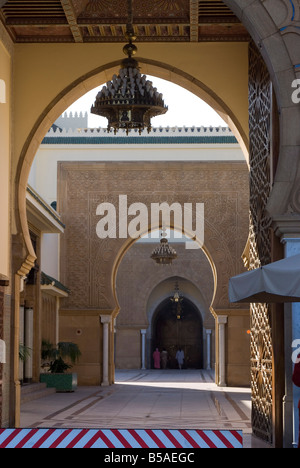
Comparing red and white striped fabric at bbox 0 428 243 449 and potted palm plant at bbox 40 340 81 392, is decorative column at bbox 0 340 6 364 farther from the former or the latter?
→ potted palm plant at bbox 40 340 81 392

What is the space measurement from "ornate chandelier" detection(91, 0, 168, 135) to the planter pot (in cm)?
1177

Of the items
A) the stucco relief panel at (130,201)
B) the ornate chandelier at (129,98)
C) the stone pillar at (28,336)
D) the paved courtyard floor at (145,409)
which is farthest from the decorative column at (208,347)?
the ornate chandelier at (129,98)

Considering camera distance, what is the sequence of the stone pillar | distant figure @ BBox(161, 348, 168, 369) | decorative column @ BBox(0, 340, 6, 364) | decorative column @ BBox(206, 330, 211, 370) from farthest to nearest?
1. distant figure @ BBox(161, 348, 168, 369)
2. decorative column @ BBox(206, 330, 211, 370)
3. the stone pillar
4. decorative column @ BBox(0, 340, 6, 364)

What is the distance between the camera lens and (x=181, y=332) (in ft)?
127

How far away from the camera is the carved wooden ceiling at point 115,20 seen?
10203 millimetres

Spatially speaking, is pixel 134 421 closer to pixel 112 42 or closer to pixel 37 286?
pixel 112 42

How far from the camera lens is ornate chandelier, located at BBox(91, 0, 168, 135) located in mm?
8258

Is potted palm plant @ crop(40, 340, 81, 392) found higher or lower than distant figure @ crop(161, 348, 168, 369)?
higher

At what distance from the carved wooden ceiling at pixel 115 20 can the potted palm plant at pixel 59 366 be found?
1007 centimetres

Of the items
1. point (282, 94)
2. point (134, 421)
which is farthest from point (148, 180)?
point (282, 94)

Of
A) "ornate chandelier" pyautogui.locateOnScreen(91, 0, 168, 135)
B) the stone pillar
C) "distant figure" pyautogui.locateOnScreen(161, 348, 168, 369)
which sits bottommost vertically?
"distant figure" pyautogui.locateOnScreen(161, 348, 168, 369)

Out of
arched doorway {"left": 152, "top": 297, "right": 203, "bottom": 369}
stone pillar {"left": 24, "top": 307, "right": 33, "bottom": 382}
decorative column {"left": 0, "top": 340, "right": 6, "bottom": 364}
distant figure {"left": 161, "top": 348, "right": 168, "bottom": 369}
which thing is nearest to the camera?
→ decorative column {"left": 0, "top": 340, "right": 6, "bottom": 364}

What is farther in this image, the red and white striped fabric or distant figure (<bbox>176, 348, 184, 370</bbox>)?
distant figure (<bbox>176, 348, 184, 370</bbox>)

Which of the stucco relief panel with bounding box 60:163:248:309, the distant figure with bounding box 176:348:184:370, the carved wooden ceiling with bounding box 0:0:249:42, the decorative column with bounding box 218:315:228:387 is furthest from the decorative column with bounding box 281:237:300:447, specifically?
the distant figure with bounding box 176:348:184:370
